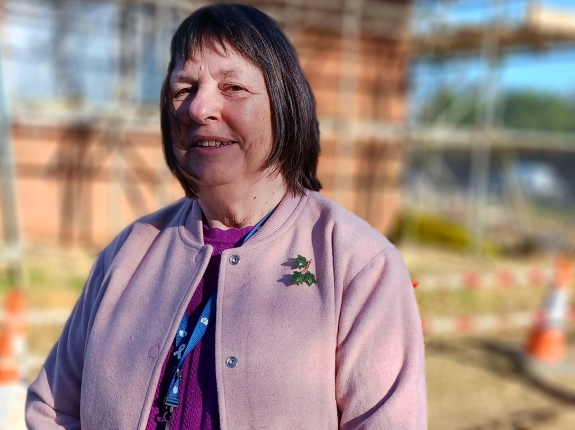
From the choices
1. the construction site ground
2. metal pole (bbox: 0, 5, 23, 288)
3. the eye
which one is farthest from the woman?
metal pole (bbox: 0, 5, 23, 288)

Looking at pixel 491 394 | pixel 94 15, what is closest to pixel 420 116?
pixel 94 15

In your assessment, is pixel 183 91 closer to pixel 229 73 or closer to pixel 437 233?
pixel 229 73

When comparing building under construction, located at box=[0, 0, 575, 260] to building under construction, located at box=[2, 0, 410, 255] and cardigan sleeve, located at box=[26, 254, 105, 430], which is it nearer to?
building under construction, located at box=[2, 0, 410, 255]

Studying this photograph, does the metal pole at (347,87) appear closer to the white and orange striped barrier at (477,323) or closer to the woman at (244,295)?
the white and orange striped barrier at (477,323)

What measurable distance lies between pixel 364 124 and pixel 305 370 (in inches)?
372

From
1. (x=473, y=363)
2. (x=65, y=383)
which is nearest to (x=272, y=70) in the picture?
(x=65, y=383)

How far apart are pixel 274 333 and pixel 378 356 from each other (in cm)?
21

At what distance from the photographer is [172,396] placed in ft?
4.81

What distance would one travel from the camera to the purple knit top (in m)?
1.44

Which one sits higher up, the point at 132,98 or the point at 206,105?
the point at 206,105

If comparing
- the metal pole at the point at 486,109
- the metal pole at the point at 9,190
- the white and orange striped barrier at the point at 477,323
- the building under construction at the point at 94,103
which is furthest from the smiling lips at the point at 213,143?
the metal pole at the point at 486,109

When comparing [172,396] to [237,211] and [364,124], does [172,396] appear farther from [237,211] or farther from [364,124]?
[364,124]

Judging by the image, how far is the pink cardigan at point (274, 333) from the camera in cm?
139

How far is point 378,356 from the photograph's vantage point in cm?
139
